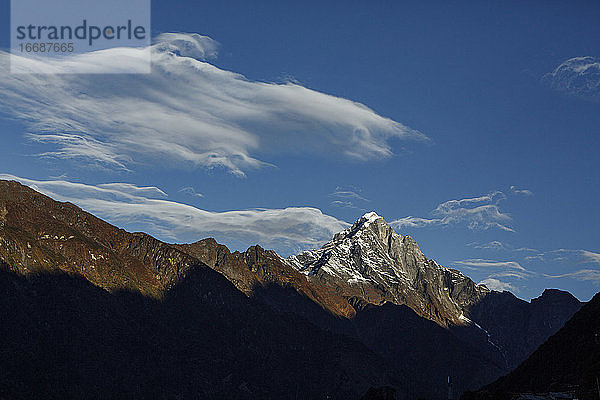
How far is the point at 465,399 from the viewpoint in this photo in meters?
138

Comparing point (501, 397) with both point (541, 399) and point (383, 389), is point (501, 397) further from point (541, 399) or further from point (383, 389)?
point (383, 389)

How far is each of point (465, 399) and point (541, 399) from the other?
15.4 meters

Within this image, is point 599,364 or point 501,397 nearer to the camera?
point 599,364

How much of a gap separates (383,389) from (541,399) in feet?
159

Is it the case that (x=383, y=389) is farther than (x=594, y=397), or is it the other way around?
(x=383, y=389)

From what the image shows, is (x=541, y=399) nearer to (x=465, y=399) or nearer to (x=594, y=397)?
(x=465, y=399)

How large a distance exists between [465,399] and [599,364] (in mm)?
42628

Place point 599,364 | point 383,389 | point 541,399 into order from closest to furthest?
point 599,364
point 541,399
point 383,389

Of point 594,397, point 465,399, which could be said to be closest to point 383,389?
point 465,399

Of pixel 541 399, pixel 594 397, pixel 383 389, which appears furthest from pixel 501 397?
pixel 383 389

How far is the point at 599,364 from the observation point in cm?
10000

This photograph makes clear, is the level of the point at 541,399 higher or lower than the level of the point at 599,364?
lower

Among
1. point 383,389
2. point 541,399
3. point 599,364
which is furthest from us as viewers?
point 383,389

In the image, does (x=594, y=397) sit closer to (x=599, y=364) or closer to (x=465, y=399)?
(x=599, y=364)
